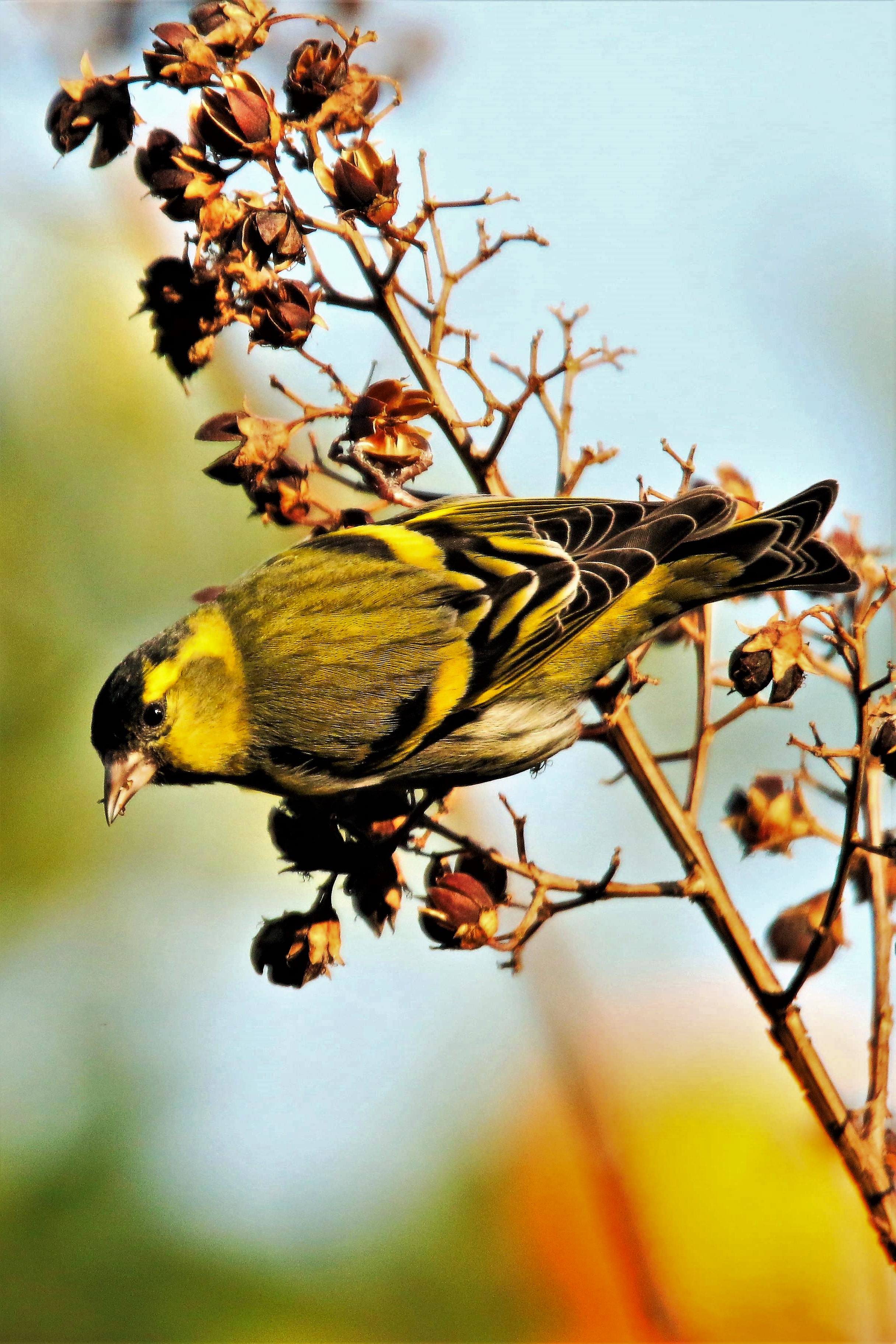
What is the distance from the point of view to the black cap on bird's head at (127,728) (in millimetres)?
3010

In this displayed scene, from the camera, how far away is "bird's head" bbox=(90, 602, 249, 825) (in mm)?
3021

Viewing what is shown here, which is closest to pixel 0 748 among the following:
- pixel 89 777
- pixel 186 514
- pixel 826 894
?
pixel 89 777

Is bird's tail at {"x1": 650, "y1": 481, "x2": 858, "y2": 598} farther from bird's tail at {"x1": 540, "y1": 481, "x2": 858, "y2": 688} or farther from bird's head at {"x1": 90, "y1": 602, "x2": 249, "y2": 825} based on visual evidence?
bird's head at {"x1": 90, "y1": 602, "x2": 249, "y2": 825}

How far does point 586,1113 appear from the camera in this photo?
13.0 ft

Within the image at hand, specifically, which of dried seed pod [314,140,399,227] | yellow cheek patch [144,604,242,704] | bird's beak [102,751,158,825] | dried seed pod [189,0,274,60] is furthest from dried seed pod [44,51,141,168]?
bird's beak [102,751,158,825]

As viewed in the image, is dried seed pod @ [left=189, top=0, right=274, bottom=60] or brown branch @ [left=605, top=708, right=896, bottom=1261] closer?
brown branch @ [left=605, top=708, right=896, bottom=1261]

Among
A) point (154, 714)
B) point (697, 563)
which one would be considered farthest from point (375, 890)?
point (697, 563)

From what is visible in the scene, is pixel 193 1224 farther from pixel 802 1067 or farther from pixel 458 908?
pixel 802 1067

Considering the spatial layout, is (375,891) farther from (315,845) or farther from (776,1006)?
(776,1006)

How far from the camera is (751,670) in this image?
2.50 meters

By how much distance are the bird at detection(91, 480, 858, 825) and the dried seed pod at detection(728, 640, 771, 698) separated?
20.2 inches

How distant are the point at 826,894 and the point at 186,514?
2.53 m

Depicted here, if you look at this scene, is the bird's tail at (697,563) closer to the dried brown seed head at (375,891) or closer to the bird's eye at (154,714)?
the dried brown seed head at (375,891)

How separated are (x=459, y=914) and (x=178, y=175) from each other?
67.8 inches
